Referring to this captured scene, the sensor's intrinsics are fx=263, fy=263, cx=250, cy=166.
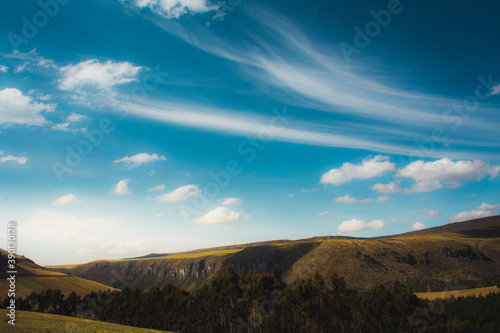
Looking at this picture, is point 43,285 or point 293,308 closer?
point 293,308

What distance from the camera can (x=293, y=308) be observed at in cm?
6781

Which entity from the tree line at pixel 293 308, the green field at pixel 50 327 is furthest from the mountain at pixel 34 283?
the green field at pixel 50 327

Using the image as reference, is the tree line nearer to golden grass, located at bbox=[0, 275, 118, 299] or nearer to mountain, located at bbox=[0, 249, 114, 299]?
golden grass, located at bbox=[0, 275, 118, 299]

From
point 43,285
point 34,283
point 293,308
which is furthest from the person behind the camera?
point 43,285

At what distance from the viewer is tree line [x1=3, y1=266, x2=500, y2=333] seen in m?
48.8

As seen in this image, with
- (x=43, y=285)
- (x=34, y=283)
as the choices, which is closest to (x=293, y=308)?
(x=43, y=285)

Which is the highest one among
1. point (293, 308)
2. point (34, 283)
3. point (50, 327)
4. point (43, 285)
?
point (50, 327)

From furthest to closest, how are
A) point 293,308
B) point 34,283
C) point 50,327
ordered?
point 34,283, point 293,308, point 50,327

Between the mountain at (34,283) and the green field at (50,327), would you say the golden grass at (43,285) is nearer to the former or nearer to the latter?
the mountain at (34,283)

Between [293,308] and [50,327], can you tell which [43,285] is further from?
[50,327]

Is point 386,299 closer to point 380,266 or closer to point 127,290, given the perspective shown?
point 127,290

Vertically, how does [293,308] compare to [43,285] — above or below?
above

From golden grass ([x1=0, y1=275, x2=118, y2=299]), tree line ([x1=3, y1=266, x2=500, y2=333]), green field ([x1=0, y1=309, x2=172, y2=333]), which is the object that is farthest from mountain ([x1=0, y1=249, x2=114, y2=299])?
green field ([x1=0, y1=309, x2=172, y2=333])

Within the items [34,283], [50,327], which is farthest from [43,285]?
[50,327]
